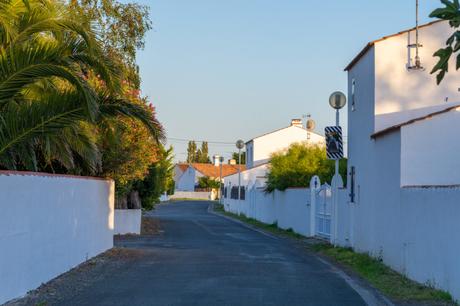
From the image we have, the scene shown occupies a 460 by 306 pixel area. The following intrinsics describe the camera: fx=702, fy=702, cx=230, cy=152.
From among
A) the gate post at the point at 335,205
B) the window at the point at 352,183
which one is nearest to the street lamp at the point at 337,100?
the window at the point at 352,183

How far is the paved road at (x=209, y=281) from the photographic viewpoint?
1126 cm

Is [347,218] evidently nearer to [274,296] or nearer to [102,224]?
[102,224]

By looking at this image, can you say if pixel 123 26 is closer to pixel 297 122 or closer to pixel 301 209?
pixel 301 209

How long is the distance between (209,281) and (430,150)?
5932mm

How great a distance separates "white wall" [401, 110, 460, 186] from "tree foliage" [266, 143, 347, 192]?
1761 cm

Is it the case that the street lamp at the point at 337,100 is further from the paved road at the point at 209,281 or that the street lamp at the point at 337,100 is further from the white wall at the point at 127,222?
the white wall at the point at 127,222

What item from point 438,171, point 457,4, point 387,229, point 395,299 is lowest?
point 395,299

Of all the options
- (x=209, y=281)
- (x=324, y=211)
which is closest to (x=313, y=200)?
(x=324, y=211)

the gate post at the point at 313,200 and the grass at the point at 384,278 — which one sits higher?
the gate post at the point at 313,200

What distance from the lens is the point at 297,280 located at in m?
13.9

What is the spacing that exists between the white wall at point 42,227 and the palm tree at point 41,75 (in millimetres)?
928

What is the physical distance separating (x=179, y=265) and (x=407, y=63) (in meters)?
8.11

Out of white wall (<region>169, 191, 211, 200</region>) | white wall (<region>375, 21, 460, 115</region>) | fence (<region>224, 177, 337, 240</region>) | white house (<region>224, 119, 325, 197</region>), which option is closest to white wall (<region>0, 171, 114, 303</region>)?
white wall (<region>375, 21, 460, 115</region>)

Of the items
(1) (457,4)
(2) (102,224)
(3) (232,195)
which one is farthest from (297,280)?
(3) (232,195)
